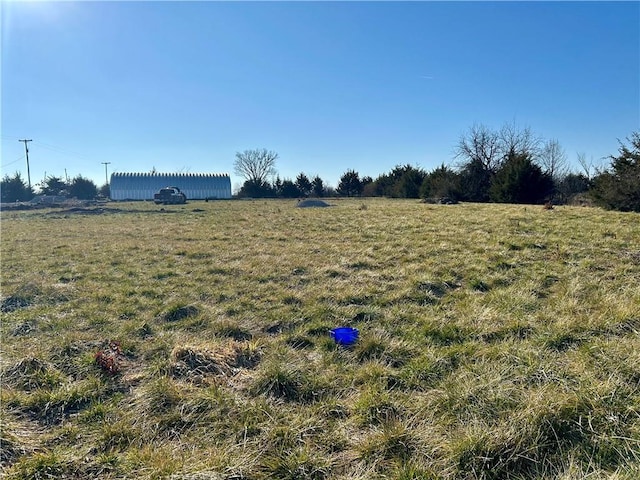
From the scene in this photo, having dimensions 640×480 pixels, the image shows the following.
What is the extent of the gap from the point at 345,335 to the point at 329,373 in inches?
26.2

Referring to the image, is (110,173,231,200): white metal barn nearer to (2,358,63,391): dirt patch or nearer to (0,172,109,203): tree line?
(0,172,109,203): tree line

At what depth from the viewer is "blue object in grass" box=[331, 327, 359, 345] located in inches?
139

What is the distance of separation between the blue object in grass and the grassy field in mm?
99

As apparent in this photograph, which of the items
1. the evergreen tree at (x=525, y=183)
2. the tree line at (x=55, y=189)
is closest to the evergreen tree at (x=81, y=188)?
the tree line at (x=55, y=189)

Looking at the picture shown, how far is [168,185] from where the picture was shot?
56.8 meters

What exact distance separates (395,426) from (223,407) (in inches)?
45.1

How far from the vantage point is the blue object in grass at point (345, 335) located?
3.54 meters

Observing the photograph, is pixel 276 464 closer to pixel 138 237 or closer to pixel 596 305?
pixel 596 305

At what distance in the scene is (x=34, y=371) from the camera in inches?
121

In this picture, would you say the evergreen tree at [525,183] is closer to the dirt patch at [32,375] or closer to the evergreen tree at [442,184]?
the evergreen tree at [442,184]

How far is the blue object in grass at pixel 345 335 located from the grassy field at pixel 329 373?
0.33 feet

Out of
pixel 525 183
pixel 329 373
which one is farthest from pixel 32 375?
pixel 525 183

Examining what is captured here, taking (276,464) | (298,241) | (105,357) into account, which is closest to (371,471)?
(276,464)

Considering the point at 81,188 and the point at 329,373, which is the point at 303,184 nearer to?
the point at 81,188
